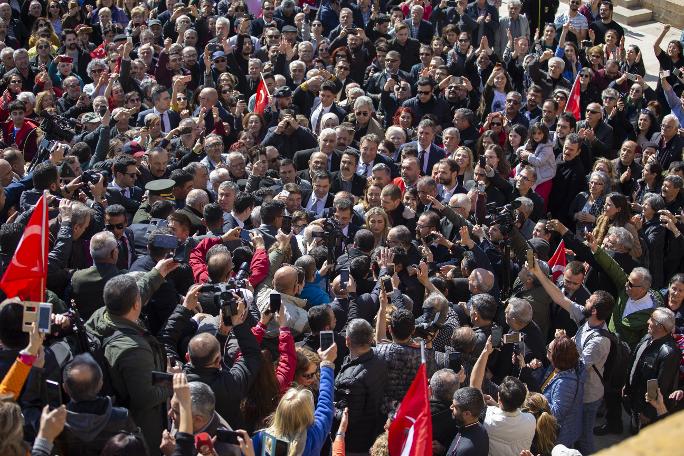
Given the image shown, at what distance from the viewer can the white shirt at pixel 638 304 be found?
7.85 m

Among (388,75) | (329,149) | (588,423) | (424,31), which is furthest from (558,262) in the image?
(424,31)

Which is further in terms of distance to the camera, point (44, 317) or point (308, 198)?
point (308, 198)

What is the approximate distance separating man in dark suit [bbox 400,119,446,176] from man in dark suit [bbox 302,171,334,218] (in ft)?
4.60

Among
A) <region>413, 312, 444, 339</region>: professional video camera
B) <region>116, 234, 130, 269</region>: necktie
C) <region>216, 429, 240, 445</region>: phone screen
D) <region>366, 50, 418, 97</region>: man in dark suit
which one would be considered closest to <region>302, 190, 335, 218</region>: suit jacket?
<region>116, 234, 130, 269</region>: necktie

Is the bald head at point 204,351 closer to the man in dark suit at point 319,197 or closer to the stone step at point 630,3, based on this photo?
the man in dark suit at point 319,197

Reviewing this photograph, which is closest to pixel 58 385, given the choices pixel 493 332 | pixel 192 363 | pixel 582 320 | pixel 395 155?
pixel 192 363

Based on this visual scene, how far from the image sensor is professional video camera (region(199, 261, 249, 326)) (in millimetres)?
5711

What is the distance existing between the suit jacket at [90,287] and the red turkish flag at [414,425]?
2084 millimetres

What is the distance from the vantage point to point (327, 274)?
7.70 meters

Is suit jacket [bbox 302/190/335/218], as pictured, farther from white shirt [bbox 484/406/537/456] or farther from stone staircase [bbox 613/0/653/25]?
stone staircase [bbox 613/0/653/25]

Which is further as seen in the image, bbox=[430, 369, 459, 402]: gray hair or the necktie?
the necktie

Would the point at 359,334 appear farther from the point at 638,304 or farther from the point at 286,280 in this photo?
the point at 638,304

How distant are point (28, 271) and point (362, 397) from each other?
205 centimetres

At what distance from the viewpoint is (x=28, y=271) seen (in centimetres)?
586
